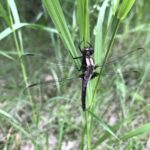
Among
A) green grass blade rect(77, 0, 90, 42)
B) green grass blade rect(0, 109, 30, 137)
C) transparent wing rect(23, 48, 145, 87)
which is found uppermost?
transparent wing rect(23, 48, 145, 87)

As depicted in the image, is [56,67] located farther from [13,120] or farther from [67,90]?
[13,120]

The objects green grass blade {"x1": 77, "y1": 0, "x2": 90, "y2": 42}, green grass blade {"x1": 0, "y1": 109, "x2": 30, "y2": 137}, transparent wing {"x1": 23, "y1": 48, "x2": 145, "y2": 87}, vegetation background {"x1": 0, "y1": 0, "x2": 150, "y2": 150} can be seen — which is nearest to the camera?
green grass blade {"x1": 77, "y1": 0, "x2": 90, "y2": 42}

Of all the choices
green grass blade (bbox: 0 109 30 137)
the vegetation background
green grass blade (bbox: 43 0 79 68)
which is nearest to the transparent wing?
the vegetation background

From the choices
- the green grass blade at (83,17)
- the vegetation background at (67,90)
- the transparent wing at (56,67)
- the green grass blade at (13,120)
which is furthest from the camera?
the transparent wing at (56,67)

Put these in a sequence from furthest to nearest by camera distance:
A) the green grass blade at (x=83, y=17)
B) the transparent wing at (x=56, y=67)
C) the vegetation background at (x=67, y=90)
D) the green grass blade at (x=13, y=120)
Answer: the transparent wing at (x=56, y=67) → the vegetation background at (x=67, y=90) → the green grass blade at (x=13, y=120) → the green grass blade at (x=83, y=17)

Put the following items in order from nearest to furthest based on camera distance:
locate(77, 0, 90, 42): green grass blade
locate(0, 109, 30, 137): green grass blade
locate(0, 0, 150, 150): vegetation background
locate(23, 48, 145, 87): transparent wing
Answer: locate(77, 0, 90, 42): green grass blade, locate(0, 109, 30, 137): green grass blade, locate(0, 0, 150, 150): vegetation background, locate(23, 48, 145, 87): transparent wing

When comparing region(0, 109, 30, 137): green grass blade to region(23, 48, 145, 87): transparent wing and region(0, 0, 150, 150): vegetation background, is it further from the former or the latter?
region(23, 48, 145, 87): transparent wing

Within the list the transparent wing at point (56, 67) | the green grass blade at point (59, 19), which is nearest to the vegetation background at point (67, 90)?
the transparent wing at point (56, 67)

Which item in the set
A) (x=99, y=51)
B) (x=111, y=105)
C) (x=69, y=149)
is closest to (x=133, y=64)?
(x=111, y=105)

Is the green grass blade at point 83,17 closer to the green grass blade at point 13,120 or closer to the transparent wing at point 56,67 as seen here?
the green grass blade at point 13,120
